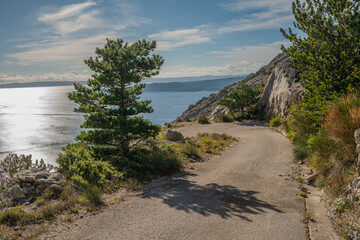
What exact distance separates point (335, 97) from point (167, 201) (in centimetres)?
747

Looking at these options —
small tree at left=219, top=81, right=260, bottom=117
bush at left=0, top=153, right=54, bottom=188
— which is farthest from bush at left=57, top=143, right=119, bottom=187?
small tree at left=219, top=81, right=260, bottom=117

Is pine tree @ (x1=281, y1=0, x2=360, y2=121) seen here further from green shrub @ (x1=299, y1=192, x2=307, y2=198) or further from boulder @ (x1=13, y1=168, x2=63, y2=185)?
boulder @ (x1=13, y1=168, x2=63, y2=185)

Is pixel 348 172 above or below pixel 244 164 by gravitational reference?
above

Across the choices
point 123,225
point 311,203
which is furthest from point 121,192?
point 311,203

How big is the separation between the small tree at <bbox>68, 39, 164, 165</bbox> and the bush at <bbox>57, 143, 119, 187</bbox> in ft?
2.06

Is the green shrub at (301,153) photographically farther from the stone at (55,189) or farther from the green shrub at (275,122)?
the green shrub at (275,122)

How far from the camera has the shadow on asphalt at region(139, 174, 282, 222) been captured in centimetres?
668

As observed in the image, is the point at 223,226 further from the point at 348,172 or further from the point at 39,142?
the point at 39,142

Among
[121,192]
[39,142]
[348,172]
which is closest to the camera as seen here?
[348,172]

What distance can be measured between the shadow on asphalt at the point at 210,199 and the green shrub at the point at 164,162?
1.46 m

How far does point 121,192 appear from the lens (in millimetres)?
8305

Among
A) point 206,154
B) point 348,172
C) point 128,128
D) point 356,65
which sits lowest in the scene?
point 206,154

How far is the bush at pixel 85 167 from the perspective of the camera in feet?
29.0

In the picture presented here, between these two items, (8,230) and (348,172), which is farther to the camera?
(348,172)
